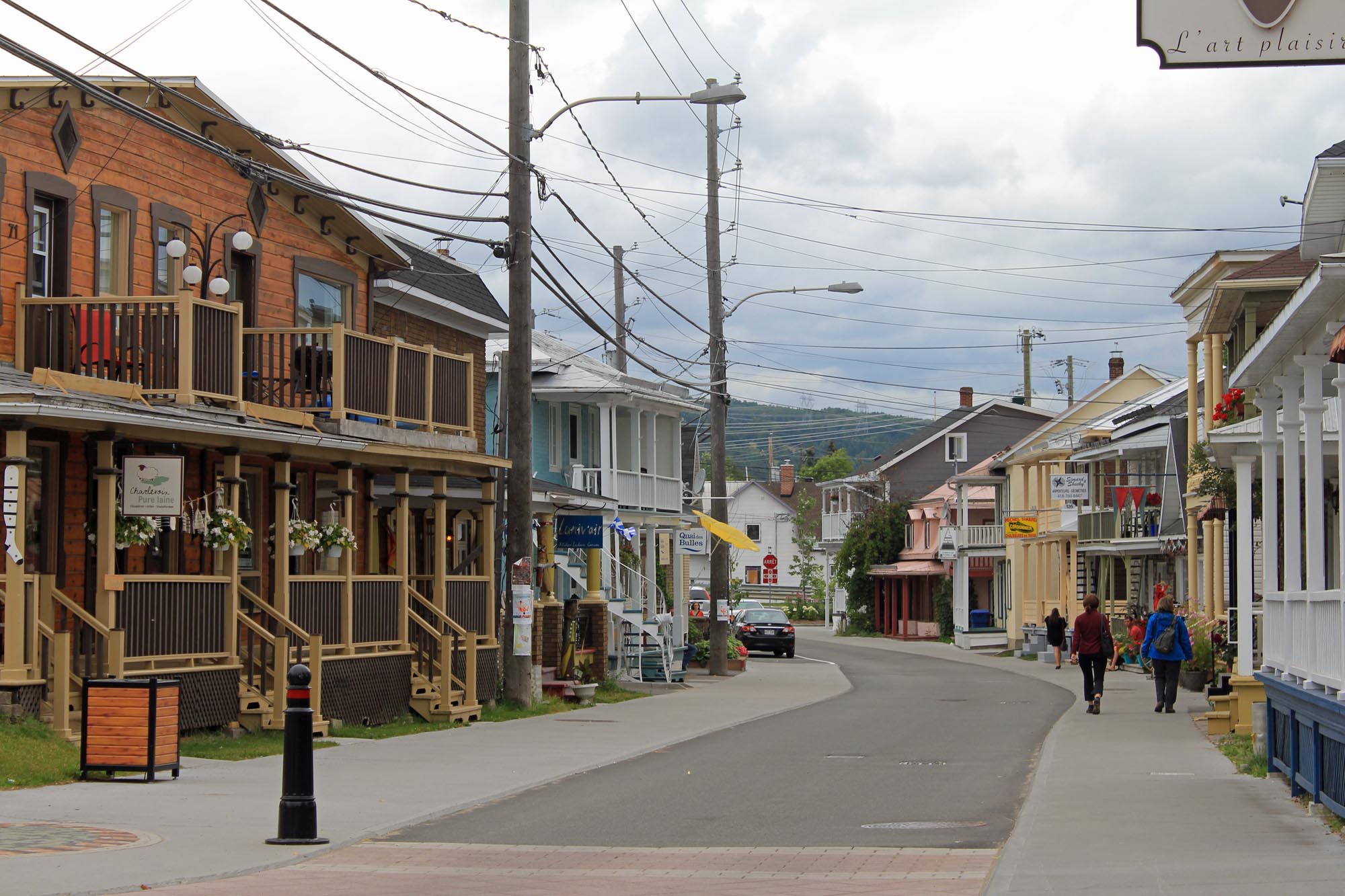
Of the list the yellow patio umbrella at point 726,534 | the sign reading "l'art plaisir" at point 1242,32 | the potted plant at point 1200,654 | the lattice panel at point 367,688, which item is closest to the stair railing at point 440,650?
the lattice panel at point 367,688

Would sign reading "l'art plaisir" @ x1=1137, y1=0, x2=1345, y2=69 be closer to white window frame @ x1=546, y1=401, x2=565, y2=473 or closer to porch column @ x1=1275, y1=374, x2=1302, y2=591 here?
porch column @ x1=1275, y1=374, x2=1302, y2=591

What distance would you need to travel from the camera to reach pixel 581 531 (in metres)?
31.6

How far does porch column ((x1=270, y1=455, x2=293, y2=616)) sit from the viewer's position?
1958cm

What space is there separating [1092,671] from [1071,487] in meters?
20.0

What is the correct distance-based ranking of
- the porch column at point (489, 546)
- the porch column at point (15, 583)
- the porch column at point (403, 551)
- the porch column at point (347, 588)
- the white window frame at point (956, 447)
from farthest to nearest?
1. the white window frame at point (956, 447)
2. the porch column at point (489, 546)
3. the porch column at point (403, 551)
4. the porch column at point (347, 588)
5. the porch column at point (15, 583)

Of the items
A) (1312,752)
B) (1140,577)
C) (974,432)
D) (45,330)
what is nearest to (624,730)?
(45,330)

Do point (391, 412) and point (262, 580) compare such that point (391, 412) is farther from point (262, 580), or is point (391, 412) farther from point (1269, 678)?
point (1269, 678)

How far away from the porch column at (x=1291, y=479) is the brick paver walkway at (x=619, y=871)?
4530 millimetres

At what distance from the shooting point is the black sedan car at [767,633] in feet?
168

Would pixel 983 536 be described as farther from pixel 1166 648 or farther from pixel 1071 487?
pixel 1166 648

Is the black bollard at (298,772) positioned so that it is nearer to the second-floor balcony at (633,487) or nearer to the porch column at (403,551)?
the porch column at (403,551)

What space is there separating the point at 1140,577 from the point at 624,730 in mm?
29350

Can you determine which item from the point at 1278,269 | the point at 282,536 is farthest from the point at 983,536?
the point at 282,536

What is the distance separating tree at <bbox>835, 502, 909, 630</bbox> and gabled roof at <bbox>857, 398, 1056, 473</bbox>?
7.88m
